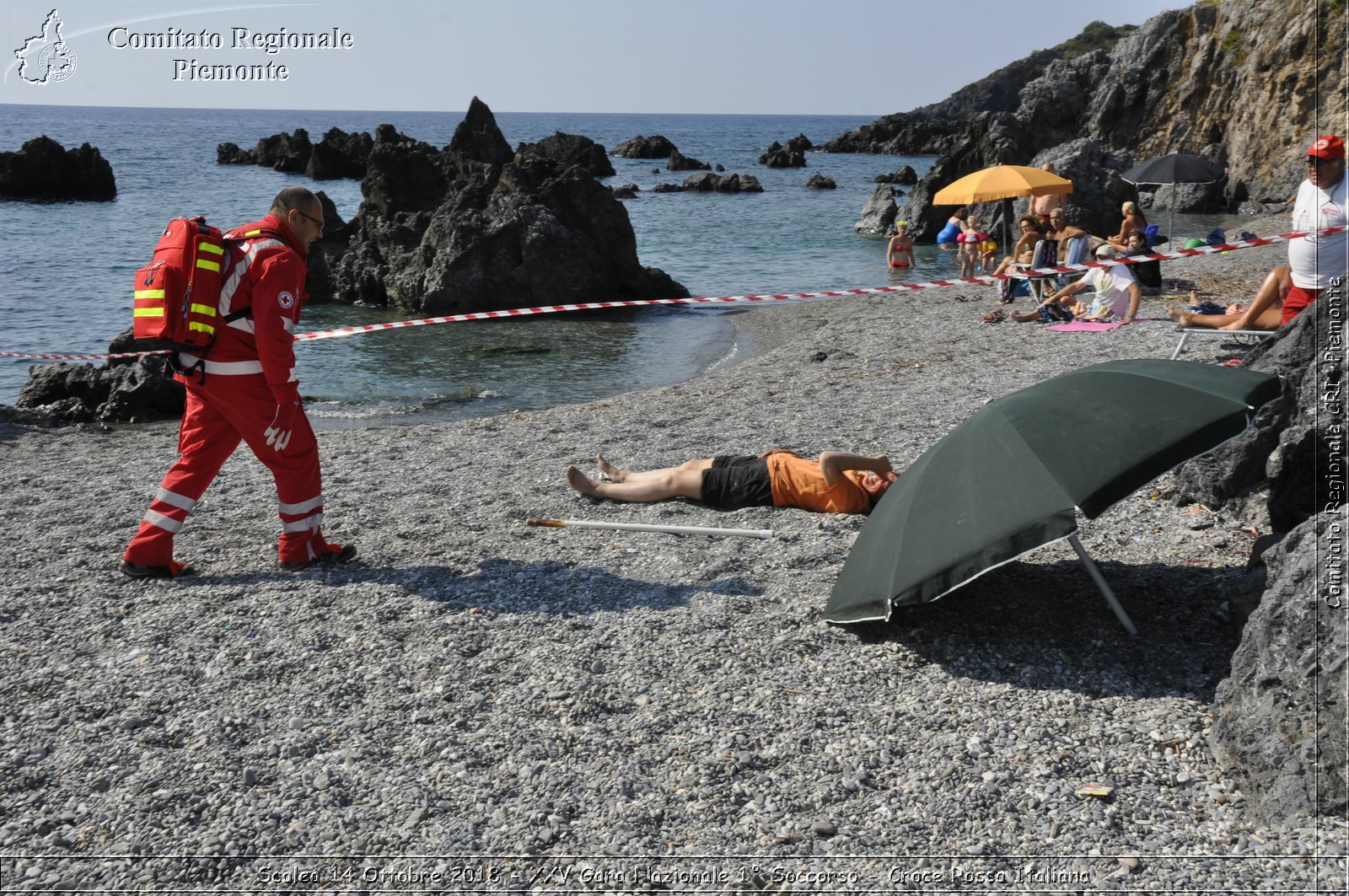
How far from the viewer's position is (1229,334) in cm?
934

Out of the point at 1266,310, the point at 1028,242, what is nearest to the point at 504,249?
the point at 1028,242

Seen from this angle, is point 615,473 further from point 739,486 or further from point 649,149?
point 649,149

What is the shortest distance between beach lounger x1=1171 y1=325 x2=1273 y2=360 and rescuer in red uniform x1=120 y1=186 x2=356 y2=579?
7264mm

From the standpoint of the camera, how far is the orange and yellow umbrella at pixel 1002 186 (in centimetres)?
1611

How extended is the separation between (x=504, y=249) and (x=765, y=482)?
610 inches

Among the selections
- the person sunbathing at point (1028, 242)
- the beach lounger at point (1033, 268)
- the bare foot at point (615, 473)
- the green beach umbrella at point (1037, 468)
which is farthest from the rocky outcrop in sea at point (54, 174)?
the green beach umbrella at point (1037, 468)

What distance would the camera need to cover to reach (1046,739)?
3801 mm

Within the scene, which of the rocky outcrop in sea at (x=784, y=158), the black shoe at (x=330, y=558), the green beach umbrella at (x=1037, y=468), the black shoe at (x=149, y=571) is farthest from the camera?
the rocky outcrop in sea at (x=784, y=158)

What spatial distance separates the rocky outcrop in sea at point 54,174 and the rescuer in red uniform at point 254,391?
54.6 m

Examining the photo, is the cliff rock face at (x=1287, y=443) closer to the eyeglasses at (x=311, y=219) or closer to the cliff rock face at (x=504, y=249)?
the eyeglasses at (x=311, y=219)

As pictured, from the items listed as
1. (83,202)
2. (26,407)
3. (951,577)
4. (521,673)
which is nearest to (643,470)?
(521,673)

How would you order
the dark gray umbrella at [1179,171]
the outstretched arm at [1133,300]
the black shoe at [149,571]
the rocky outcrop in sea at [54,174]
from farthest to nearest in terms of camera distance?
1. the rocky outcrop in sea at [54,174]
2. the dark gray umbrella at [1179,171]
3. the outstretched arm at [1133,300]
4. the black shoe at [149,571]

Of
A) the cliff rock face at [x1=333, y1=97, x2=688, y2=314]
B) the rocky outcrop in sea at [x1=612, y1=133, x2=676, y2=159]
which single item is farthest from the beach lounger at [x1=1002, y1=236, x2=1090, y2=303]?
the rocky outcrop in sea at [x1=612, y1=133, x2=676, y2=159]

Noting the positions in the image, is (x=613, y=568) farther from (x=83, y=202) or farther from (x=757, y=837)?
(x=83, y=202)
